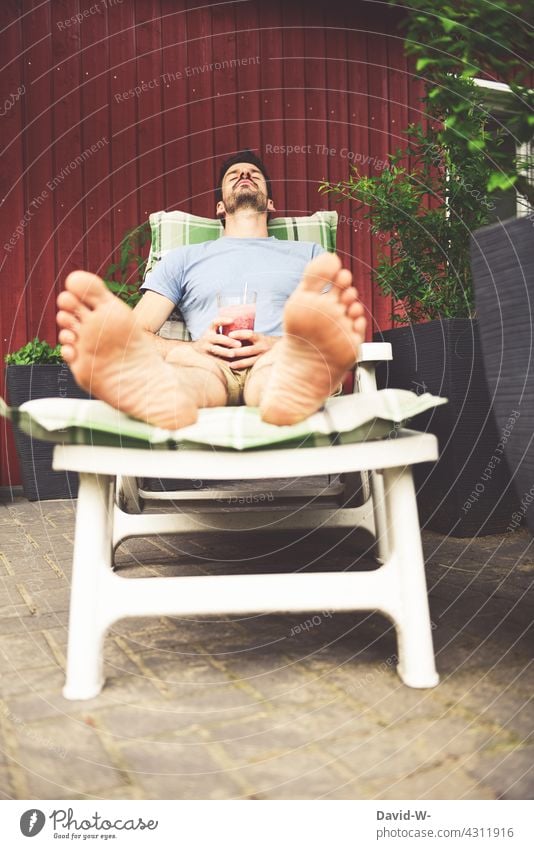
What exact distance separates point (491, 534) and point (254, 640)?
3.73 feet

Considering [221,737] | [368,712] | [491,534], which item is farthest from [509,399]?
[491,534]

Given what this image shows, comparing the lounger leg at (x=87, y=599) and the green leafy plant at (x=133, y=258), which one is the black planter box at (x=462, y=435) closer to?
the lounger leg at (x=87, y=599)

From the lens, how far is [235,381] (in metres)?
1.57

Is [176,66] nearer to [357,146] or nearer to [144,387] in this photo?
[357,146]

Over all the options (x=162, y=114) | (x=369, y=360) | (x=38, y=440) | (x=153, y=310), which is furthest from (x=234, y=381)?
(x=162, y=114)

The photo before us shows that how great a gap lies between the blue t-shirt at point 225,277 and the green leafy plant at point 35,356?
3.79ft

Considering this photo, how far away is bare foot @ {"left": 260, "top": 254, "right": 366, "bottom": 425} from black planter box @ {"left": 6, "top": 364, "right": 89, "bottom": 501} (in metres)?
2.11

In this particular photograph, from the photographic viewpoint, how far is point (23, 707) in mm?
1088

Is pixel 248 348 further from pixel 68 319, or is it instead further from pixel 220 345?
pixel 68 319

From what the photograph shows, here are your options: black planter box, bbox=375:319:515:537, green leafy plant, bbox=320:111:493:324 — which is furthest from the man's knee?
green leafy plant, bbox=320:111:493:324

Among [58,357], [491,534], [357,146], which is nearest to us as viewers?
[491,534]

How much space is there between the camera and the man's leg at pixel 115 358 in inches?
41.6

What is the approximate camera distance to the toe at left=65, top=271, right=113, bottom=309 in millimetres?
1065

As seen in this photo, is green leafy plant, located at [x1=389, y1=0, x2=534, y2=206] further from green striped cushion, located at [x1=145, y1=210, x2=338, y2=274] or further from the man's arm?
green striped cushion, located at [x1=145, y1=210, x2=338, y2=274]
